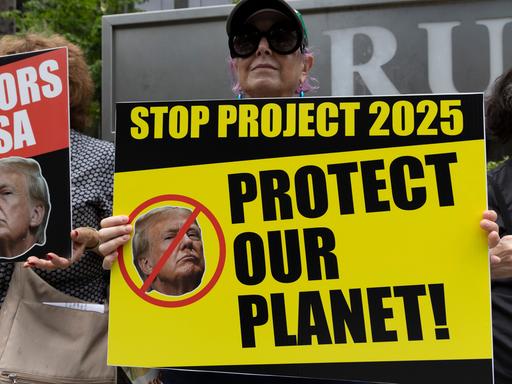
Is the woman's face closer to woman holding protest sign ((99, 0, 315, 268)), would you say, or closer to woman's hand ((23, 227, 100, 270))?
woman holding protest sign ((99, 0, 315, 268))

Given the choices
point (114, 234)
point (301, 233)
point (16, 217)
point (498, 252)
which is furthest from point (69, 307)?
point (498, 252)

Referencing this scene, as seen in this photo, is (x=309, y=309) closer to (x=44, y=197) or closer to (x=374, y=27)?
(x=44, y=197)

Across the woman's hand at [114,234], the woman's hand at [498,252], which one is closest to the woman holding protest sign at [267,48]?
the woman's hand at [114,234]

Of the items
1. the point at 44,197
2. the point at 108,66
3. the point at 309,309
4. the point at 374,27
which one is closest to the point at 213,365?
the point at 309,309

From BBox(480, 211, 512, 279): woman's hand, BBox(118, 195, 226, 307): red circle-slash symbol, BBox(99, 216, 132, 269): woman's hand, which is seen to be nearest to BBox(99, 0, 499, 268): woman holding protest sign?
BBox(118, 195, 226, 307): red circle-slash symbol

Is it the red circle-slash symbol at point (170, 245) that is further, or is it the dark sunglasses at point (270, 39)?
the dark sunglasses at point (270, 39)

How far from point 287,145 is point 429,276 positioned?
0.47m

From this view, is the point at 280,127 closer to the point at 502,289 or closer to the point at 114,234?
the point at 114,234

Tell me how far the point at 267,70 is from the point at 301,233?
1.58ft

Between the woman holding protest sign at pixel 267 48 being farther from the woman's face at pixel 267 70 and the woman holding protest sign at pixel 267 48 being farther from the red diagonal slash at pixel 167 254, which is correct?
the red diagonal slash at pixel 167 254

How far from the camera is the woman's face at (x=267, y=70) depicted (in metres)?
1.95

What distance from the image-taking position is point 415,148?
5.75 ft

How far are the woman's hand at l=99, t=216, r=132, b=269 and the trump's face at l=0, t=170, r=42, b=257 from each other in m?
0.33

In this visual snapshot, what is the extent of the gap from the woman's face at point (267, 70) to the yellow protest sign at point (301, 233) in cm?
17
